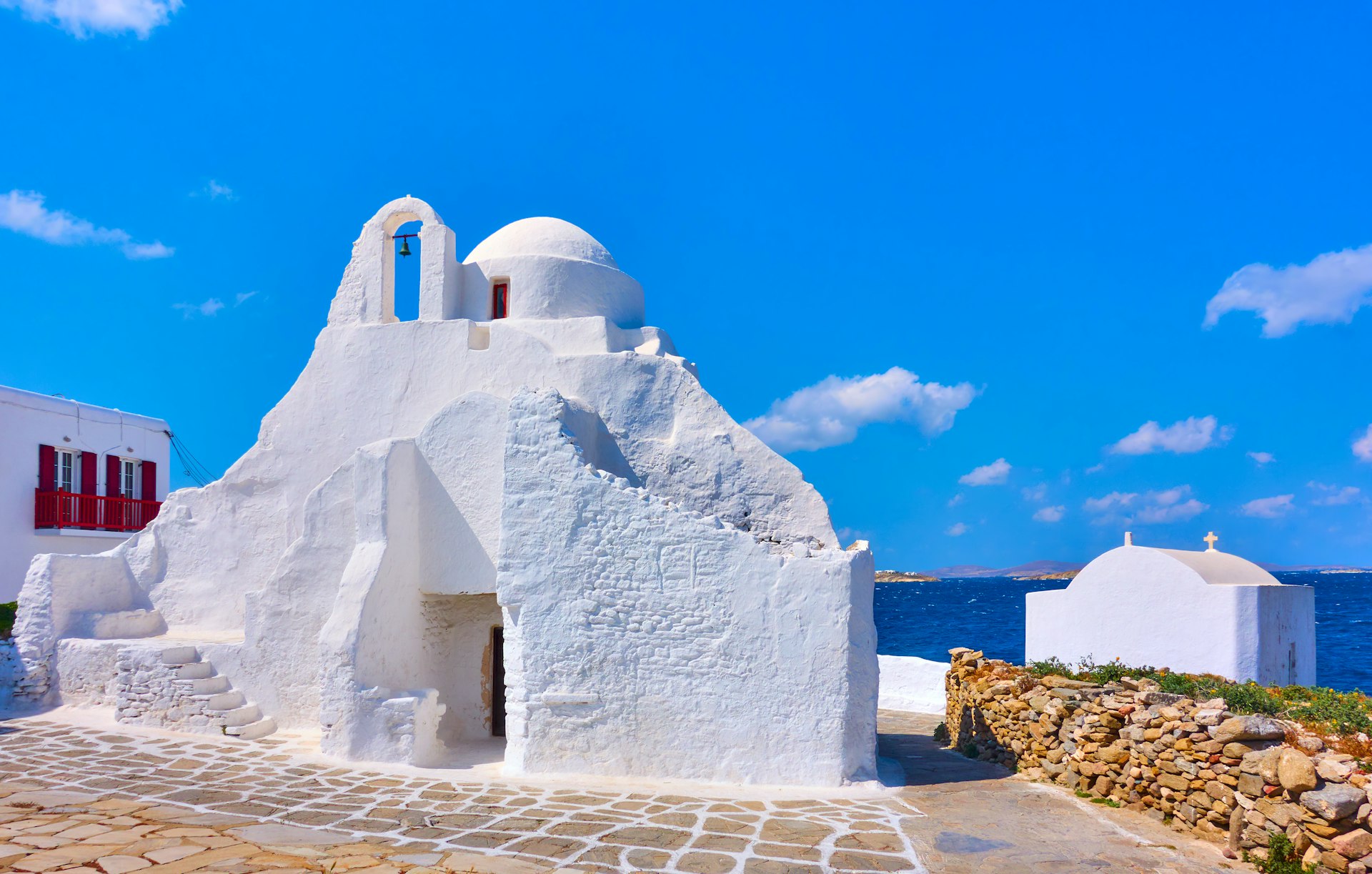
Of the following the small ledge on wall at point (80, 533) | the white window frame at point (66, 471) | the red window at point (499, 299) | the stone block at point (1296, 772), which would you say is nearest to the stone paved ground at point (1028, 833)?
the stone block at point (1296, 772)

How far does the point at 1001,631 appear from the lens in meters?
56.9

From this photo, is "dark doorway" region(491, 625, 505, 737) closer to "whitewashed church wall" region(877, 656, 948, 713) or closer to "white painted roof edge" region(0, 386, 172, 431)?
"whitewashed church wall" region(877, 656, 948, 713)

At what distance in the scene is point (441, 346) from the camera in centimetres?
1357

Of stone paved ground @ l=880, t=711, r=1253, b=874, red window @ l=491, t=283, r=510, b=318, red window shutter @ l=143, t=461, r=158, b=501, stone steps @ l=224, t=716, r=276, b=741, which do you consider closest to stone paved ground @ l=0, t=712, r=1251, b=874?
stone paved ground @ l=880, t=711, r=1253, b=874

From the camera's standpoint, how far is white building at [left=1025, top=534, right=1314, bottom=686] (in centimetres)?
1195

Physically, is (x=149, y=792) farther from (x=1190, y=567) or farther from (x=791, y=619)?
(x=1190, y=567)

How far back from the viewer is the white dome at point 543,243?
1450 cm

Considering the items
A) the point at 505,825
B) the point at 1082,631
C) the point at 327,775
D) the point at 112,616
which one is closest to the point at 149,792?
the point at 327,775

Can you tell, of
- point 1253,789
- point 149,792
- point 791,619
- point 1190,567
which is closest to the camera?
point 1253,789

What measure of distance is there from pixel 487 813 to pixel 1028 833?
4.85 meters

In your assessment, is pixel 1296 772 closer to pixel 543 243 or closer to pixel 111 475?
pixel 543 243

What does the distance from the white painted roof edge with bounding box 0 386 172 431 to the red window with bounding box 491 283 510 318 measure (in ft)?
36.5

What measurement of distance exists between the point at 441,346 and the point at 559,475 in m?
4.08

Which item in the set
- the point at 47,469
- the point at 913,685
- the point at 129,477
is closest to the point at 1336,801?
the point at 913,685
